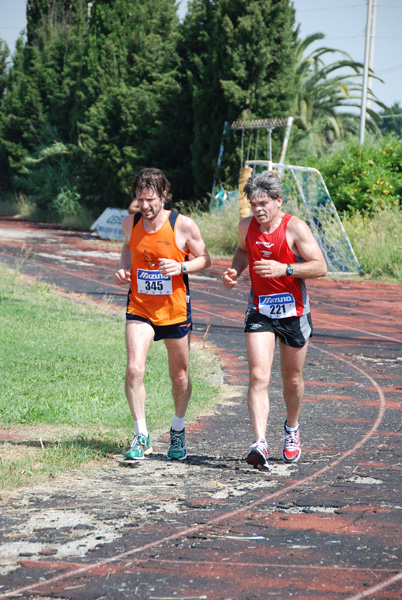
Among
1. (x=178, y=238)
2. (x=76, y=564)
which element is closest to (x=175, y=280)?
(x=178, y=238)

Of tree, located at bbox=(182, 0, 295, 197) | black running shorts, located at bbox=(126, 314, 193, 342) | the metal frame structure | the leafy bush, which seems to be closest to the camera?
black running shorts, located at bbox=(126, 314, 193, 342)

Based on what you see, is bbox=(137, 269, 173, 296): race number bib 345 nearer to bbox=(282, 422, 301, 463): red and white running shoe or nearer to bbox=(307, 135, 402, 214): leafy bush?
bbox=(282, 422, 301, 463): red and white running shoe

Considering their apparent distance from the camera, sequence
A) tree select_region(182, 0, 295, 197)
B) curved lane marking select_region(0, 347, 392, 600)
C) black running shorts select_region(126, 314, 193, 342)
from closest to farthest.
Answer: curved lane marking select_region(0, 347, 392, 600) → black running shorts select_region(126, 314, 193, 342) → tree select_region(182, 0, 295, 197)

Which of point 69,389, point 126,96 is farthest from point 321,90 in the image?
point 69,389

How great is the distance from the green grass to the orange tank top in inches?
42.2

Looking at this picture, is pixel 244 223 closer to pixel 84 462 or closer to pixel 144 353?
pixel 144 353

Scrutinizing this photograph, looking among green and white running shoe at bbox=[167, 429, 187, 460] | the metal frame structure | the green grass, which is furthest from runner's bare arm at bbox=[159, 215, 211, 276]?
the metal frame structure

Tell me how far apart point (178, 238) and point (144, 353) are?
82 centimetres

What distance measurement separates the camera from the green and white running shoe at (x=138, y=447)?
225 inches

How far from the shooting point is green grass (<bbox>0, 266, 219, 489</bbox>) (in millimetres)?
5840

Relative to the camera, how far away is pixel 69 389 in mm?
7766

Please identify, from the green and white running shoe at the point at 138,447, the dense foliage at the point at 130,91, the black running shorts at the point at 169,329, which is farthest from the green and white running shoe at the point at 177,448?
the dense foliage at the point at 130,91

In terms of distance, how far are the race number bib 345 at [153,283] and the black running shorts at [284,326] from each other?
588mm

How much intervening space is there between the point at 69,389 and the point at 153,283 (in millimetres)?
2388
